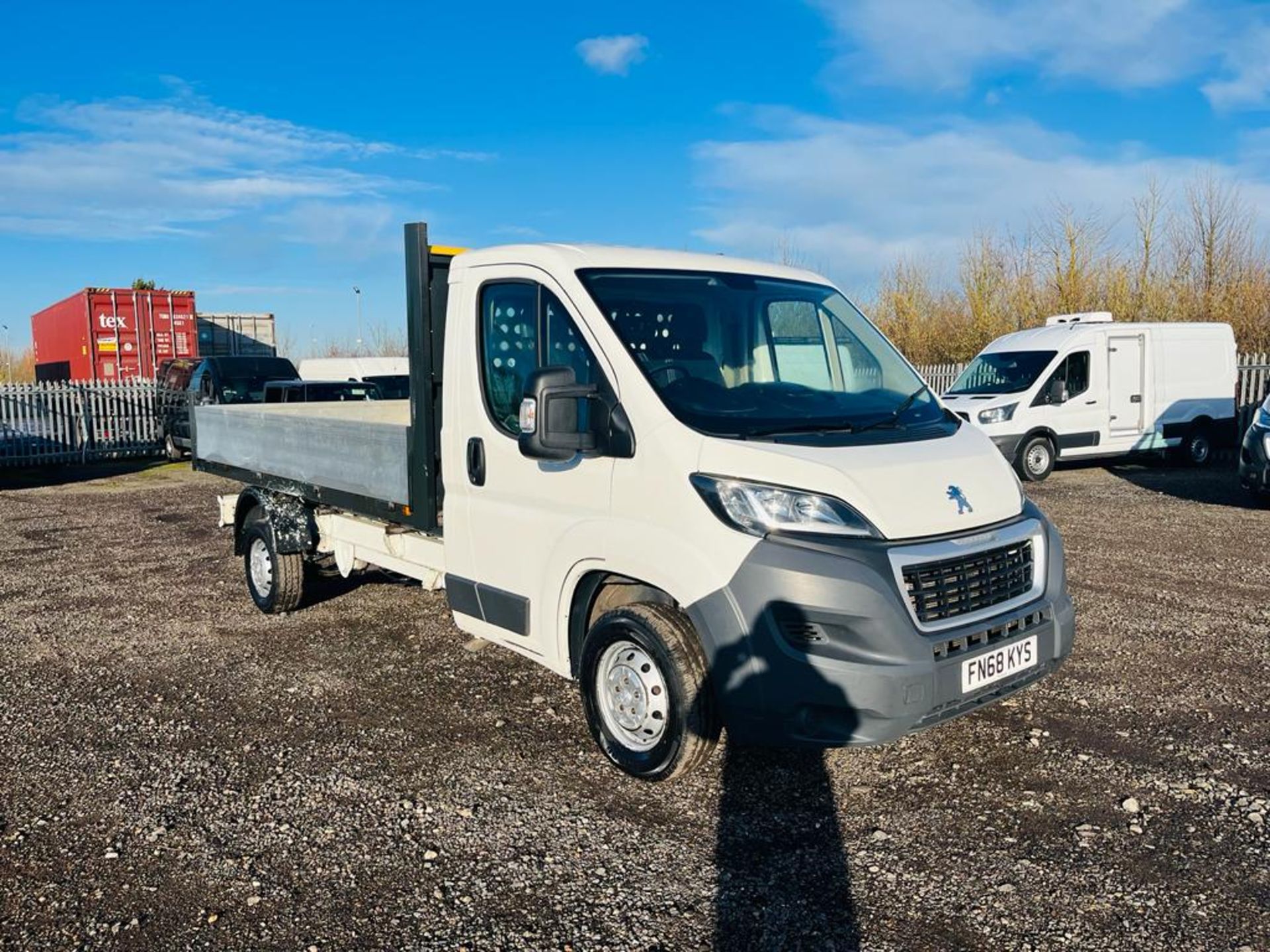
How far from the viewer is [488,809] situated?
4.05 metres

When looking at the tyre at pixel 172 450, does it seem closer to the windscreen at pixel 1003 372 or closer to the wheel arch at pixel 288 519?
the wheel arch at pixel 288 519

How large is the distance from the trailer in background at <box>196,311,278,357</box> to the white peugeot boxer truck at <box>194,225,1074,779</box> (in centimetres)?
2188

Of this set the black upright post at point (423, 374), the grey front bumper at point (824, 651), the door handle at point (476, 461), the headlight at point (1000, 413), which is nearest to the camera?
the grey front bumper at point (824, 651)

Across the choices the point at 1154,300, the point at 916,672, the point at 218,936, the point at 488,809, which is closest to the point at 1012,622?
the point at 916,672

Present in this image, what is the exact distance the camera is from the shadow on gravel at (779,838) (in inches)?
126

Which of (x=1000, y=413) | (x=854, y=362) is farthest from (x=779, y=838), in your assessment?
(x=1000, y=413)

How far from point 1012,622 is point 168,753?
3852 millimetres

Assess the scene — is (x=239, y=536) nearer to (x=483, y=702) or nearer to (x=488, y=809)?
(x=483, y=702)

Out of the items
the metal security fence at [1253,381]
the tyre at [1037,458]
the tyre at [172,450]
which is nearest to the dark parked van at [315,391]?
the tyre at [172,450]

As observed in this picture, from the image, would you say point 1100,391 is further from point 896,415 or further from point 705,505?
point 705,505

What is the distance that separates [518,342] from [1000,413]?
11554 mm

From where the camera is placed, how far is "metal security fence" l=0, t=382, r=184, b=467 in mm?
17828

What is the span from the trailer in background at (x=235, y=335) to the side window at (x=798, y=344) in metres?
22.6

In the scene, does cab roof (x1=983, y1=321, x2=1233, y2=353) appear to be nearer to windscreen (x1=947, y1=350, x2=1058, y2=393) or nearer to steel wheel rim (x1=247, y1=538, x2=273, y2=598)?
windscreen (x1=947, y1=350, x2=1058, y2=393)
